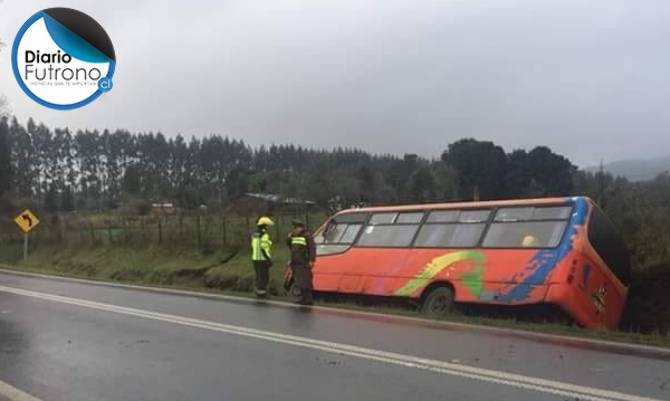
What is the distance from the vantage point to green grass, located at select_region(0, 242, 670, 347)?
61.7ft

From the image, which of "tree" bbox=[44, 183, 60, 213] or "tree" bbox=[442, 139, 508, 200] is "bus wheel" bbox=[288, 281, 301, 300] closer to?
"tree" bbox=[442, 139, 508, 200]

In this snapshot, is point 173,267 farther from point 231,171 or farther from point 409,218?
point 231,171

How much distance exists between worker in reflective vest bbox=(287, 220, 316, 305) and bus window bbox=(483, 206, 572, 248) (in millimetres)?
3479

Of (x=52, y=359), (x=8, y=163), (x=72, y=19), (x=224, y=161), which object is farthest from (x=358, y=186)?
(x=224, y=161)

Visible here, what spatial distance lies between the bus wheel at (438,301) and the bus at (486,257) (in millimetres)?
19

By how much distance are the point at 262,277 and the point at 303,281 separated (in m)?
2.15

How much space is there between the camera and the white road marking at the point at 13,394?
6555 millimetres

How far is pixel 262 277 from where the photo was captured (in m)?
16.3

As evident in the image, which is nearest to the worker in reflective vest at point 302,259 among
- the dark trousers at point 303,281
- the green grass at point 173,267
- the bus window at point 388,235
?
the dark trousers at point 303,281

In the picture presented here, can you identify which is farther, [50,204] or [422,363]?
[50,204]

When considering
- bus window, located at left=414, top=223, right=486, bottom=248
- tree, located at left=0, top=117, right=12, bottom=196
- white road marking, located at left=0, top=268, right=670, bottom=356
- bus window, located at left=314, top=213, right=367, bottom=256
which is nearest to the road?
white road marking, located at left=0, top=268, right=670, bottom=356

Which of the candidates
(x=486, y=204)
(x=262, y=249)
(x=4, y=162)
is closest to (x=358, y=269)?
(x=262, y=249)

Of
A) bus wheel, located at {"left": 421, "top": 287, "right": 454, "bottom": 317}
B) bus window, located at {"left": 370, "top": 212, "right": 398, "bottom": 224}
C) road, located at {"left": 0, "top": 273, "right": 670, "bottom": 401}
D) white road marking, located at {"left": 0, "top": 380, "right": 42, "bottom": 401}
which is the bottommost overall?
white road marking, located at {"left": 0, "top": 380, "right": 42, "bottom": 401}

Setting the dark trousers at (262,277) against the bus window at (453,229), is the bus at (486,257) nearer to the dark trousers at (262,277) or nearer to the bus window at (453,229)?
the bus window at (453,229)
